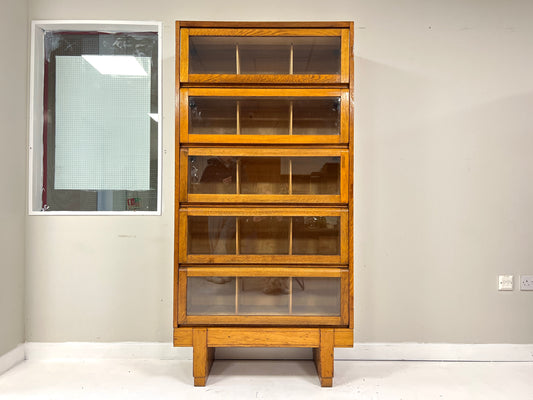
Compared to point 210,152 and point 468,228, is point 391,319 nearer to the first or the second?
point 468,228

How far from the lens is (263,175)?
1.74m

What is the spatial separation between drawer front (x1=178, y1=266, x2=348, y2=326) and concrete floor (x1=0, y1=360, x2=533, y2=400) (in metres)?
0.35

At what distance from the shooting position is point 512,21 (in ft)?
6.72

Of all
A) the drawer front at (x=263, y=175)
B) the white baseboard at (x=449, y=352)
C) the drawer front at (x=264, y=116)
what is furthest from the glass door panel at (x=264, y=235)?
the white baseboard at (x=449, y=352)

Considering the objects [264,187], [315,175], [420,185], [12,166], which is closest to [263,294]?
[264,187]

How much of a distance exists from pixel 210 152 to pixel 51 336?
4.93 ft

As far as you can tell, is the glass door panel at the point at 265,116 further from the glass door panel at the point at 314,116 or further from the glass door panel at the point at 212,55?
the glass door panel at the point at 212,55

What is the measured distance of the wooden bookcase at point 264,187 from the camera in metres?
1.67

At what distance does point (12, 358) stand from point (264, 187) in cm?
174

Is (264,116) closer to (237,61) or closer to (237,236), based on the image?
(237,61)

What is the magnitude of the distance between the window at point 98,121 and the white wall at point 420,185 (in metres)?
0.15

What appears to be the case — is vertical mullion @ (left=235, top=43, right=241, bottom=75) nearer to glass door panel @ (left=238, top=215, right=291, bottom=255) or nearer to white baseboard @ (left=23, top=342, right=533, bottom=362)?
glass door panel @ (left=238, top=215, right=291, bottom=255)

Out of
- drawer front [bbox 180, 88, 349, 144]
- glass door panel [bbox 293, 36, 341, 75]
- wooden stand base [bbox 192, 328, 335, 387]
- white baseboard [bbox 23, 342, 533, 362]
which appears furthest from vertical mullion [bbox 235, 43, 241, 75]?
white baseboard [bbox 23, 342, 533, 362]

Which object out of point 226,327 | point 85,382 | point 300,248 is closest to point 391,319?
point 300,248
